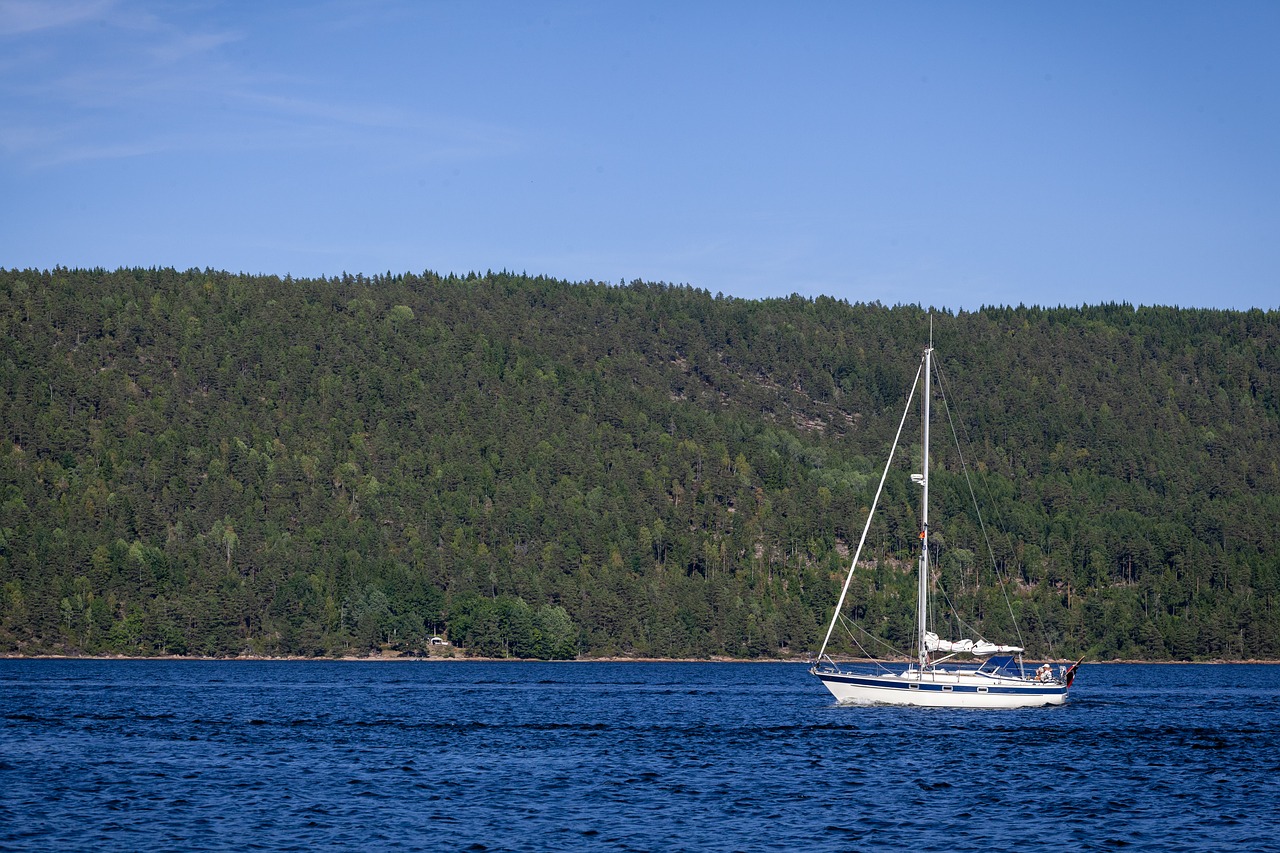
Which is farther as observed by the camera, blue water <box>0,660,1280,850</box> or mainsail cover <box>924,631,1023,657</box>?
mainsail cover <box>924,631,1023,657</box>

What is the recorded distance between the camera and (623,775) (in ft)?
213

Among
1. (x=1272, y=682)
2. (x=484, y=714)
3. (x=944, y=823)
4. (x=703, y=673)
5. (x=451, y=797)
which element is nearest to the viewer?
(x=944, y=823)

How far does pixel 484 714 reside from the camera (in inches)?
3920

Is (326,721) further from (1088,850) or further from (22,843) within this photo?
(1088,850)

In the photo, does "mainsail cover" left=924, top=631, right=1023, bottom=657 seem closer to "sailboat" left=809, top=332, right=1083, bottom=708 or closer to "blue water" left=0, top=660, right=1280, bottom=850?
"sailboat" left=809, top=332, right=1083, bottom=708

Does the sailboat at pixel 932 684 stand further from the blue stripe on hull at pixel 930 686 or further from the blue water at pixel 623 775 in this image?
the blue water at pixel 623 775

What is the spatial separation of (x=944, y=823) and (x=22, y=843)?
2894 centimetres

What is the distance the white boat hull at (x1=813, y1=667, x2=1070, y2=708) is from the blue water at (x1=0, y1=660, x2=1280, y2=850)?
1478mm

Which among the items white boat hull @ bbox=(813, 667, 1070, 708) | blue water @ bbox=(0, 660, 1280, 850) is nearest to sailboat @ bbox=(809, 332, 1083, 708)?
white boat hull @ bbox=(813, 667, 1070, 708)

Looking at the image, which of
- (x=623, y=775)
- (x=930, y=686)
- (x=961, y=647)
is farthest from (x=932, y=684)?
(x=623, y=775)

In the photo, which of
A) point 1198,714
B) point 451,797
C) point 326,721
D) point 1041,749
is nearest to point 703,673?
point 1198,714

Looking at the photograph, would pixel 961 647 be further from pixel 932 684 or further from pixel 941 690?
pixel 932 684

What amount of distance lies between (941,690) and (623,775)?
114 feet

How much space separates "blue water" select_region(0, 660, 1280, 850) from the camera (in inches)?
1973
